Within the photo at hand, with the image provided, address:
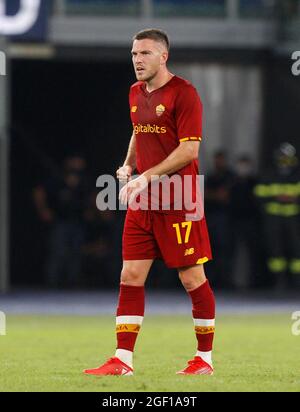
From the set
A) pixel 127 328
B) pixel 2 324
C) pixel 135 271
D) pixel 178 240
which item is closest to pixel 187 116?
pixel 178 240

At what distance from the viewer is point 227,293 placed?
19.9 metres

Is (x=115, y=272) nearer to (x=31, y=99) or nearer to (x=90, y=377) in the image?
(x=31, y=99)

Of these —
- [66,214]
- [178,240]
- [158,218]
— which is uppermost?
[158,218]

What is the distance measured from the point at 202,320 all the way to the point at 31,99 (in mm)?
14699

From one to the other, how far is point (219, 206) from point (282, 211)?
1.31m

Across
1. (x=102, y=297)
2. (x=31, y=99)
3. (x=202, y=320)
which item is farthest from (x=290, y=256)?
(x=202, y=320)

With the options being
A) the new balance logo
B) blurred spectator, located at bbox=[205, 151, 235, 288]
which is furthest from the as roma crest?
blurred spectator, located at bbox=[205, 151, 235, 288]

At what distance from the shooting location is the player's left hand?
8.51 m

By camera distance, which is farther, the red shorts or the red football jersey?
the red shorts

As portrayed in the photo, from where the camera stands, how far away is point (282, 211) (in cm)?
1941

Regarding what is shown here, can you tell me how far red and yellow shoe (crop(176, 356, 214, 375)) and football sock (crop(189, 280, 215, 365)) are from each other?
34mm

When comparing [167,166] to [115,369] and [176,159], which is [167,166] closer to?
[176,159]

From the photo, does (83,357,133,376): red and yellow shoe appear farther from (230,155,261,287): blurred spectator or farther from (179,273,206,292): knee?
(230,155,261,287): blurred spectator

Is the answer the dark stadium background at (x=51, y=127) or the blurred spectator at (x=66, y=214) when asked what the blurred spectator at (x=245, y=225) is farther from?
the dark stadium background at (x=51, y=127)
